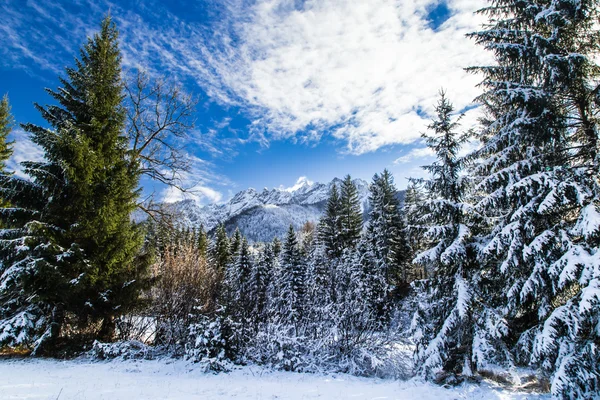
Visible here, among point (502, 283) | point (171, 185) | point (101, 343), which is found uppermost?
point (171, 185)

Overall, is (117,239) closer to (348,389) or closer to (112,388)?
(112,388)

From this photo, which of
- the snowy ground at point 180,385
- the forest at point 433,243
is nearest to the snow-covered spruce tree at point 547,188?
the forest at point 433,243

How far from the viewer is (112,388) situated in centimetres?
645

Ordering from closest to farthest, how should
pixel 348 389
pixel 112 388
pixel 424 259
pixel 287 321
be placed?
1. pixel 112 388
2. pixel 348 389
3. pixel 424 259
4. pixel 287 321

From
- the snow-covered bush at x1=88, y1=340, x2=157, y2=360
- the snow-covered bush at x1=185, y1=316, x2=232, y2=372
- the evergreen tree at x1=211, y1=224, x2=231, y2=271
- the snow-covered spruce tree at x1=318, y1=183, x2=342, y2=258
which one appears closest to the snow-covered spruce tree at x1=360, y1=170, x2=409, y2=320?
the snow-covered spruce tree at x1=318, y1=183, x2=342, y2=258

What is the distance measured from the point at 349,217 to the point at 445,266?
2176 centimetres

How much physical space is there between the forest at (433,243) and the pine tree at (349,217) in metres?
17.7

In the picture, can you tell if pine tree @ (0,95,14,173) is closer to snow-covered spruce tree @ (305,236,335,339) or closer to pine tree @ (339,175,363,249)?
snow-covered spruce tree @ (305,236,335,339)

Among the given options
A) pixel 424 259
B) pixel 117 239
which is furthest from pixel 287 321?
pixel 117 239

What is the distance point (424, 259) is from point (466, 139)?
175 inches

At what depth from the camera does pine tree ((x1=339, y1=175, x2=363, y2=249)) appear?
3027cm

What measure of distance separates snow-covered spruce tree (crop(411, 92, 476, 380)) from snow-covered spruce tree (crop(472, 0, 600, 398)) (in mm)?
752

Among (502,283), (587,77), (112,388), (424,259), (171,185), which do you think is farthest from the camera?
(171,185)

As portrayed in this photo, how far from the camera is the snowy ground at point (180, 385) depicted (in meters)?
6.14
